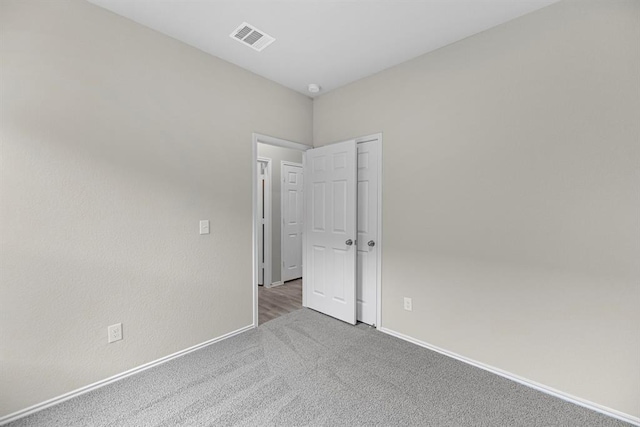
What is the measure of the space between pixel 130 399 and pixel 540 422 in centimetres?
259

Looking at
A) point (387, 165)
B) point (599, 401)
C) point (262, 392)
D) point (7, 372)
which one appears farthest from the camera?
point (387, 165)

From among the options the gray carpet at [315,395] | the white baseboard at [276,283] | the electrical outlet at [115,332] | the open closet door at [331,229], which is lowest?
the gray carpet at [315,395]

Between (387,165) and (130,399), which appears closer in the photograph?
(130,399)

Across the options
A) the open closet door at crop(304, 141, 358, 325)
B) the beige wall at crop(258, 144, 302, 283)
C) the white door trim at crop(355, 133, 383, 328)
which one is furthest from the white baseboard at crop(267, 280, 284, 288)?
the white door trim at crop(355, 133, 383, 328)

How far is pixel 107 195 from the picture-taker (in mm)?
1898

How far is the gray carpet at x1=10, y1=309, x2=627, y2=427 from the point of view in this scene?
5.23 feet

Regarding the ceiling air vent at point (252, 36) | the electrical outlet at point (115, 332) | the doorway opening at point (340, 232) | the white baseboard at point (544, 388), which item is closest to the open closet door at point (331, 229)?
the doorway opening at point (340, 232)

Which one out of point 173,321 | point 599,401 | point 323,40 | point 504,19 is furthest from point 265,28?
point 599,401

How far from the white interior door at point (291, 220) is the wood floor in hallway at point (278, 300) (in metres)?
0.30

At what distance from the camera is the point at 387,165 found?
8.78 feet

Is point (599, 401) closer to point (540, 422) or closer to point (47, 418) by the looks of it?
point (540, 422)

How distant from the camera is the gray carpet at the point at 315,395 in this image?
62.7 inches

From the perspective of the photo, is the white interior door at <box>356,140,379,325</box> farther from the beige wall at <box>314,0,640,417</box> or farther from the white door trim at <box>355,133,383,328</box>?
the beige wall at <box>314,0,640,417</box>

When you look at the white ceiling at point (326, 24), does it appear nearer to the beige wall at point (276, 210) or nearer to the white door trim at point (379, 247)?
the white door trim at point (379, 247)
